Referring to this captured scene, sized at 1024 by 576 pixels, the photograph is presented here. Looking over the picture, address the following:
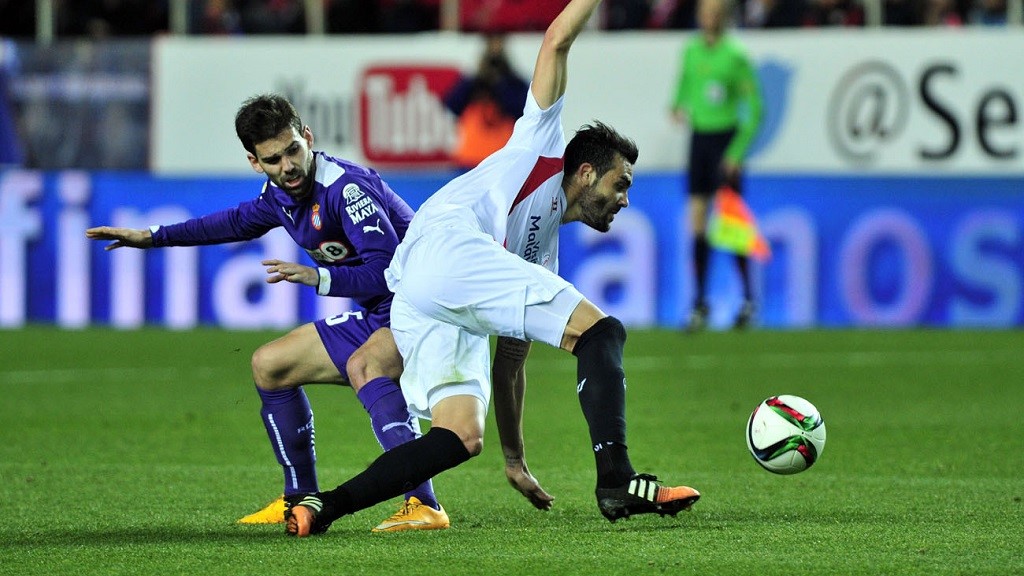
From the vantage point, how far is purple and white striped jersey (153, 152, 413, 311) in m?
5.75

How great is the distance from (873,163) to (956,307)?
1476 millimetres

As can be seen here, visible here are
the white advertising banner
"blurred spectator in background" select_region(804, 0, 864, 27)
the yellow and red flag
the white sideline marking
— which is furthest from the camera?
"blurred spectator in background" select_region(804, 0, 864, 27)

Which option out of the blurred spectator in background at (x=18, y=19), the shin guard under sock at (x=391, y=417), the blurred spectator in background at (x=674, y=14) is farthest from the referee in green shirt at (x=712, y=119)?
the shin guard under sock at (x=391, y=417)

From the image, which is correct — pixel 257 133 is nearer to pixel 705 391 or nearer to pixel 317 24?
pixel 705 391

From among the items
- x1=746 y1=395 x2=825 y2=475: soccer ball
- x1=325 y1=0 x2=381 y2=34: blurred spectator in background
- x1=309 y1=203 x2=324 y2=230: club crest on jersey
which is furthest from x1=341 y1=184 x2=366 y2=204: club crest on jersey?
x1=325 y1=0 x2=381 y2=34: blurred spectator in background

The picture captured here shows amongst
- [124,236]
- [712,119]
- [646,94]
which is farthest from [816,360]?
[124,236]

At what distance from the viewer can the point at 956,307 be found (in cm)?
1455

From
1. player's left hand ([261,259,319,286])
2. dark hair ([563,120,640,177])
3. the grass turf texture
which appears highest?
dark hair ([563,120,640,177])

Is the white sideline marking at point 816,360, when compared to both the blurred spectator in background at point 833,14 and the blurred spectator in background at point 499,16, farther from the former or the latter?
the blurred spectator in background at point 499,16

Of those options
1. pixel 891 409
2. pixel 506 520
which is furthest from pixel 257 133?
pixel 891 409

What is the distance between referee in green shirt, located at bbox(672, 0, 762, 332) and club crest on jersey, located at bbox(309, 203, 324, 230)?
782 centimetres

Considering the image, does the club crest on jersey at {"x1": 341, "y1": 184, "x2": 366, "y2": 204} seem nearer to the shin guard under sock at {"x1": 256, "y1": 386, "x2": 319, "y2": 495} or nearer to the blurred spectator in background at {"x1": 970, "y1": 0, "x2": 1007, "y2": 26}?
the shin guard under sock at {"x1": 256, "y1": 386, "x2": 319, "y2": 495}

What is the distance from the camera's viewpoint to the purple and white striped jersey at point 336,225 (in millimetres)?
5750

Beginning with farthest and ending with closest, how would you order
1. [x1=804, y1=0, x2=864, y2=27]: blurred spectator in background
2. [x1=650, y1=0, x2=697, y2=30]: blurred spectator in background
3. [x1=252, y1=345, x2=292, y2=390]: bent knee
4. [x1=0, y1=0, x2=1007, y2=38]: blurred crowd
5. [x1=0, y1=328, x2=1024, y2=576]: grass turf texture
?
[x1=650, y1=0, x2=697, y2=30]: blurred spectator in background → [x1=804, y1=0, x2=864, y2=27]: blurred spectator in background → [x1=0, y1=0, x2=1007, y2=38]: blurred crowd → [x1=252, y1=345, x2=292, y2=390]: bent knee → [x1=0, y1=328, x2=1024, y2=576]: grass turf texture
